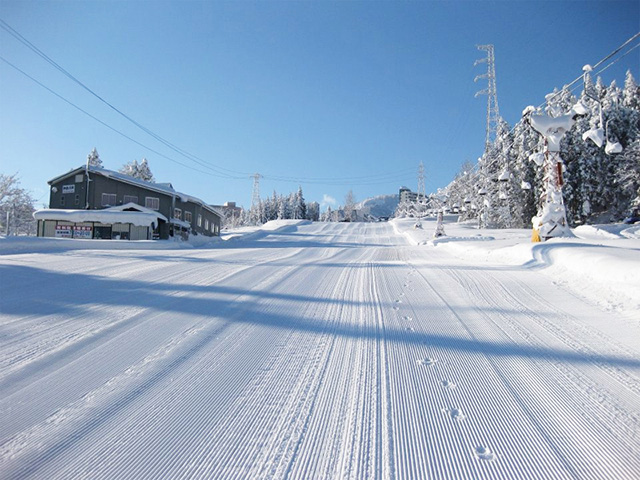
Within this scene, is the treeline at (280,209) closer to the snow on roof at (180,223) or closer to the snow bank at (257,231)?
the snow bank at (257,231)

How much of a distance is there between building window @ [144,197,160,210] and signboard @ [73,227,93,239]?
22.2ft

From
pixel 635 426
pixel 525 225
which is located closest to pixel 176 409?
pixel 635 426

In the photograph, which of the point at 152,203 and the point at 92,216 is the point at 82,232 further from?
the point at 152,203

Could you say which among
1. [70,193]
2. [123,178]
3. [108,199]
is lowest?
[108,199]

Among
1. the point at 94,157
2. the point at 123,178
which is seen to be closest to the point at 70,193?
the point at 123,178

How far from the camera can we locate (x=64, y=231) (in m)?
28.2

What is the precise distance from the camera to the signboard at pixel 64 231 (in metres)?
28.0

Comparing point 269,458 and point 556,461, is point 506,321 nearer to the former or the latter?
point 556,461

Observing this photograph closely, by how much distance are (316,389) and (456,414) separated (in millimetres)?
969

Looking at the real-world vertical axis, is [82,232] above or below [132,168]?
below

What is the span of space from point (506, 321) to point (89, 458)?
421 cm

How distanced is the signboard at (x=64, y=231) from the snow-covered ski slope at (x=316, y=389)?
28.5 metres

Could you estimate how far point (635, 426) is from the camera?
2078 millimetres

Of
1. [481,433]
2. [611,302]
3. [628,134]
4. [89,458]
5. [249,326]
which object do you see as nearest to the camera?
[89,458]
